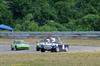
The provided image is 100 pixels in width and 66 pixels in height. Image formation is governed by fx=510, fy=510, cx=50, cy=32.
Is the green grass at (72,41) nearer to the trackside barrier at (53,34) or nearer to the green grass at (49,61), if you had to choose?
the trackside barrier at (53,34)

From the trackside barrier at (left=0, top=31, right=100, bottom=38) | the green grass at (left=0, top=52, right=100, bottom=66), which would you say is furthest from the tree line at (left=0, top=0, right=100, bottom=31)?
the green grass at (left=0, top=52, right=100, bottom=66)

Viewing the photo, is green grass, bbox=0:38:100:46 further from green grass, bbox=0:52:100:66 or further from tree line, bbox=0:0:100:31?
green grass, bbox=0:52:100:66

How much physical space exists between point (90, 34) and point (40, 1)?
20.4m

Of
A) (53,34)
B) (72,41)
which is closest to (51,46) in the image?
(72,41)

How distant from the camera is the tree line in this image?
2499 inches

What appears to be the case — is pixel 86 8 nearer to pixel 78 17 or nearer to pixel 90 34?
pixel 78 17

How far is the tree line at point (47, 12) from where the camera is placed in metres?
63.5

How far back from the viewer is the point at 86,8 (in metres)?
66.4

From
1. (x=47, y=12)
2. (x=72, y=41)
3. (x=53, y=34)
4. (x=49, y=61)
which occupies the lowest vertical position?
(x=72, y=41)

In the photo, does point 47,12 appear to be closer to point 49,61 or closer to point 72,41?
point 72,41

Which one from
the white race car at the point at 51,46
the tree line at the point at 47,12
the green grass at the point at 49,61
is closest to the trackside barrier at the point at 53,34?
the tree line at the point at 47,12

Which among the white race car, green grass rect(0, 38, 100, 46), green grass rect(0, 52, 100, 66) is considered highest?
green grass rect(0, 52, 100, 66)

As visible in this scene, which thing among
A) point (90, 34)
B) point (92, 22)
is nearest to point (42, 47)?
point (90, 34)

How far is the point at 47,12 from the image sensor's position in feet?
215
